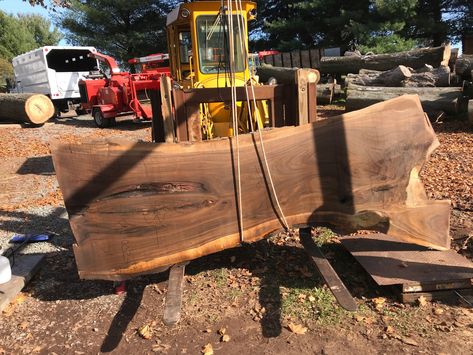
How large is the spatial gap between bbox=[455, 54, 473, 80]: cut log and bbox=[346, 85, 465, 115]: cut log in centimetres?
167

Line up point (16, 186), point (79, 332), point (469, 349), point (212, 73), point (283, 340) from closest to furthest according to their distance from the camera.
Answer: point (469, 349)
point (283, 340)
point (79, 332)
point (212, 73)
point (16, 186)

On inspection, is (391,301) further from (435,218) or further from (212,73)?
(212,73)

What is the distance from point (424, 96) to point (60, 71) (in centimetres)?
1508

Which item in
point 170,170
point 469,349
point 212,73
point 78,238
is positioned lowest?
point 469,349

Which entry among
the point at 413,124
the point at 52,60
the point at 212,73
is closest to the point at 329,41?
the point at 52,60

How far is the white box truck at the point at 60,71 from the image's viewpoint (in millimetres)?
18562

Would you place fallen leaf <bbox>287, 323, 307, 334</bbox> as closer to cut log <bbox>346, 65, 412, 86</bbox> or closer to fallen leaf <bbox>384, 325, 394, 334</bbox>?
fallen leaf <bbox>384, 325, 394, 334</bbox>

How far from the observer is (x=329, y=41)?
21.6 metres

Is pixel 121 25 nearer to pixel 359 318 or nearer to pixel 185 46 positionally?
pixel 185 46

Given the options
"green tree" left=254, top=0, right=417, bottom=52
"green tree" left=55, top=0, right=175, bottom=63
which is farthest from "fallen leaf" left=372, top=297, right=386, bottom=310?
"green tree" left=55, top=0, right=175, bottom=63

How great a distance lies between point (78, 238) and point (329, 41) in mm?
20436

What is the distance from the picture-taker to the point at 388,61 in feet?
43.8

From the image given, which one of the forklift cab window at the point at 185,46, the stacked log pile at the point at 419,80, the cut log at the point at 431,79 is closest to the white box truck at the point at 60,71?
the stacked log pile at the point at 419,80

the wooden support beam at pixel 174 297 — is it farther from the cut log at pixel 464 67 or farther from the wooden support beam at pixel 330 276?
the cut log at pixel 464 67
